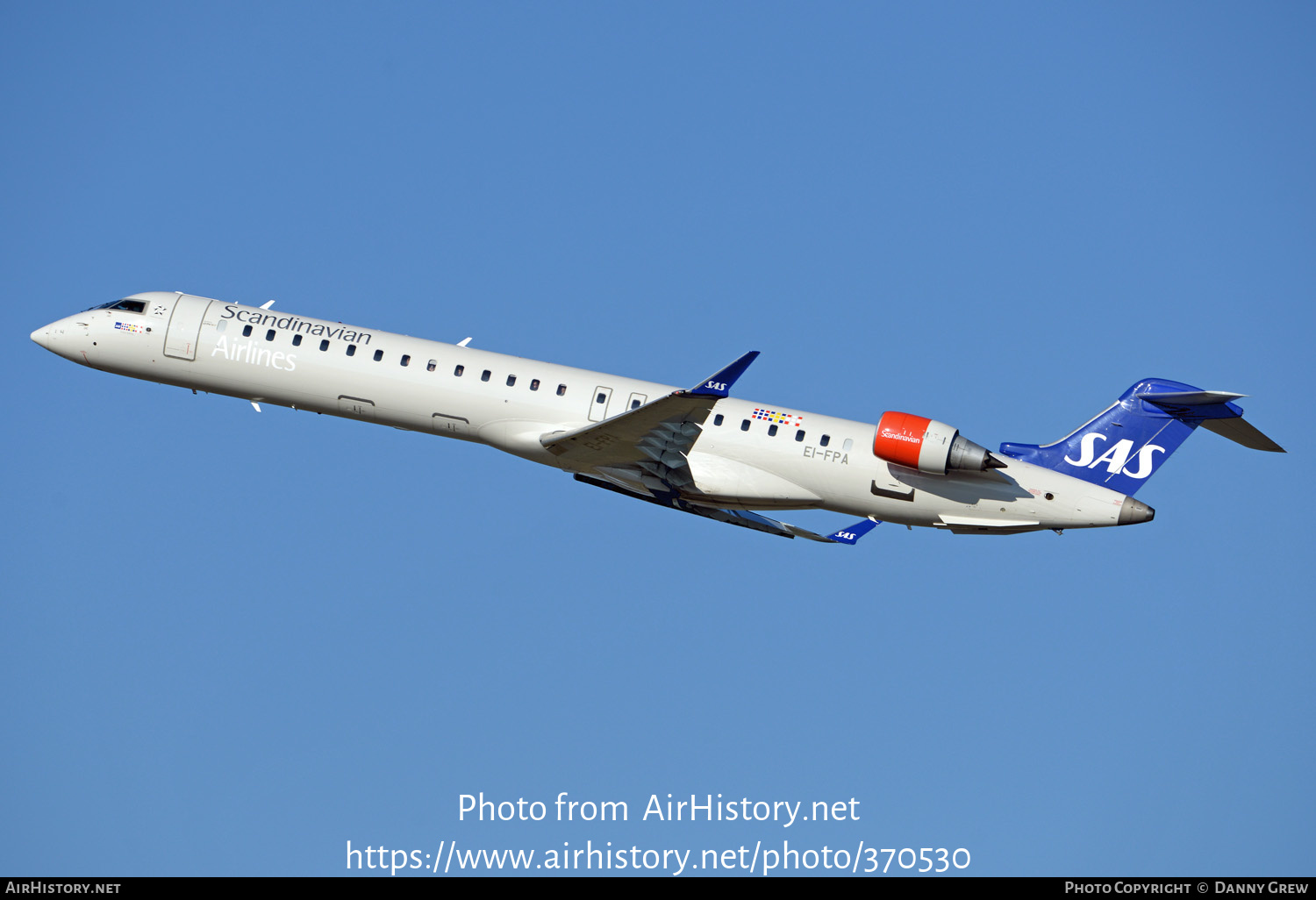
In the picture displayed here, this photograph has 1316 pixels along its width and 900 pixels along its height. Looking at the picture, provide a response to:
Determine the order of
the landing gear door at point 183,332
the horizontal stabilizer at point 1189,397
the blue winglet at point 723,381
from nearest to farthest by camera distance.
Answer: the blue winglet at point 723,381 < the horizontal stabilizer at point 1189,397 < the landing gear door at point 183,332

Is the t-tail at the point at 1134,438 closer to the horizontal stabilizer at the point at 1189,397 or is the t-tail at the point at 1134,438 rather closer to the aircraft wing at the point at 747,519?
the horizontal stabilizer at the point at 1189,397

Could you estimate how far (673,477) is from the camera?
2778 cm

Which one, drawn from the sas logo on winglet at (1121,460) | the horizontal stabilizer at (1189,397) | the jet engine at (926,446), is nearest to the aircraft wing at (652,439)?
the jet engine at (926,446)

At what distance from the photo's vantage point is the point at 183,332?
1161 inches

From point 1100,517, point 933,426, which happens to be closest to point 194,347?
point 933,426

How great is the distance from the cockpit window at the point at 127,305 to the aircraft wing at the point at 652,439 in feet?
32.6

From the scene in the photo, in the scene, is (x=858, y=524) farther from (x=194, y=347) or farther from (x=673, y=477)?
(x=194, y=347)

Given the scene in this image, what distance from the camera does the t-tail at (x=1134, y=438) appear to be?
2783 centimetres

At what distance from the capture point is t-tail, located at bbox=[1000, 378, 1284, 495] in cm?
2783

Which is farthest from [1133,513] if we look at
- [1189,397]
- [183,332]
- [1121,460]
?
[183,332]

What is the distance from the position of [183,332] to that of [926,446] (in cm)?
1621

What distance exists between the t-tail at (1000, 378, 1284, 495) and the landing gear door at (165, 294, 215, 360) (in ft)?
58.5

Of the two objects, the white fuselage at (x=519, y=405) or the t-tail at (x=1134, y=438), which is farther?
the t-tail at (x=1134, y=438)

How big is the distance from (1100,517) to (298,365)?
673 inches
